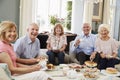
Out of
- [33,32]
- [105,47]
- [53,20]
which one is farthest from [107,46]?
[53,20]

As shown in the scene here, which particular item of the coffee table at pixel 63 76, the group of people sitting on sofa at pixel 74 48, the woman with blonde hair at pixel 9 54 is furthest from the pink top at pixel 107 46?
the woman with blonde hair at pixel 9 54

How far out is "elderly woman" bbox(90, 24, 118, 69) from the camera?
4023mm

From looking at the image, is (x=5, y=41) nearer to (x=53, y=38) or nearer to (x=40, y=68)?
(x=40, y=68)

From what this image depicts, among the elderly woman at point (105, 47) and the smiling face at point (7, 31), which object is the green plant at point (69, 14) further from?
the smiling face at point (7, 31)

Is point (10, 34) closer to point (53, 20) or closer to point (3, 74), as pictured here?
point (3, 74)

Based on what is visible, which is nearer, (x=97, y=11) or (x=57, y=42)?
(x=57, y=42)

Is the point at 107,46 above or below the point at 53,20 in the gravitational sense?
below

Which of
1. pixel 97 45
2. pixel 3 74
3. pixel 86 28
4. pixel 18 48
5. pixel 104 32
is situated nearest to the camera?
pixel 3 74

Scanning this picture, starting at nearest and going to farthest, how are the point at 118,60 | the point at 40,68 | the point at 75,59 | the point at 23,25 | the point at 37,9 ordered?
the point at 40,68 < the point at 118,60 < the point at 75,59 < the point at 23,25 < the point at 37,9

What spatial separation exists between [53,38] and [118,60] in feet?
4.44

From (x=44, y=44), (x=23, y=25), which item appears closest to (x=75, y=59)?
(x=44, y=44)

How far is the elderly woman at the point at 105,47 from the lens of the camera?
402cm

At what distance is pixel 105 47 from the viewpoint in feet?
13.6

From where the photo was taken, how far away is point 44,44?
202 inches
